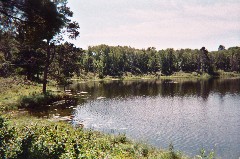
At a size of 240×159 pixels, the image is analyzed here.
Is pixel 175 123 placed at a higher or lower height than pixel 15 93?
lower

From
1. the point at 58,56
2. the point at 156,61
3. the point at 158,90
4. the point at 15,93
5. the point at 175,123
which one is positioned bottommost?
the point at 175,123

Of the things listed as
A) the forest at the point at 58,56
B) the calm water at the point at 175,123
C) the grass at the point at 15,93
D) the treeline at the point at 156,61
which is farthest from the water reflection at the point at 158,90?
the treeline at the point at 156,61


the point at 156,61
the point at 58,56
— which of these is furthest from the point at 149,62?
the point at 58,56

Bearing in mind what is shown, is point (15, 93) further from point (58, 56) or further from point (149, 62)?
point (149, 62)

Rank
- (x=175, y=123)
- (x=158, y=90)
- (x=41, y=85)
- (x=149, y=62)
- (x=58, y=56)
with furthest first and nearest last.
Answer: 1. (x=149, y=62)
2. (x=158, y=90)
3. (x=41, y=85)
4. (x=58, y=56)
5. (x=175, y=123)

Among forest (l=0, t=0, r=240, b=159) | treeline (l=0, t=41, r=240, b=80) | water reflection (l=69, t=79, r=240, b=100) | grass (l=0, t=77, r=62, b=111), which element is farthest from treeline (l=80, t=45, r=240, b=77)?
grass (l=0, t=77, r=62, b=111)

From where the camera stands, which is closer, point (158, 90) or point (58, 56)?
point (58, 56)

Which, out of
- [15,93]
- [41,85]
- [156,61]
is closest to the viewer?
[15,93]

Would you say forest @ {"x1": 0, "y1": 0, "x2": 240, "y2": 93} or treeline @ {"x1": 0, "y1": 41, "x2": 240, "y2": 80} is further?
treeline @ {"x1": 0, "y1": 41, "x2": 240, "y2": 80}

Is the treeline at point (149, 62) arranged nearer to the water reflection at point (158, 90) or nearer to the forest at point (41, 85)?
the forest at point (41, 85)

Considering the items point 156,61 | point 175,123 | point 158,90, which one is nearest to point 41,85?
point 158,90

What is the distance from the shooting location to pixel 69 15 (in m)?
51.2

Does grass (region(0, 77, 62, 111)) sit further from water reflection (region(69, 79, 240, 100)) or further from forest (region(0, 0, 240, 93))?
water reflection (region(69, 79, 240, 100))

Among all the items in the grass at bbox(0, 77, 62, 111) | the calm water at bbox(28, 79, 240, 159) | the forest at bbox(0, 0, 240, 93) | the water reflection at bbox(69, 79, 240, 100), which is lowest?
the calm water at bbox(28, 79, 240, 159)
